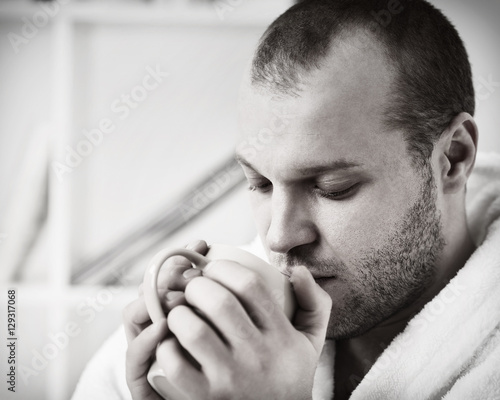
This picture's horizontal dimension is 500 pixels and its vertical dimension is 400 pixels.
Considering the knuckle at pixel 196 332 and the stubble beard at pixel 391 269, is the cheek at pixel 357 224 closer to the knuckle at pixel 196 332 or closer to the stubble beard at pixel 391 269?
the stubble beard at pixel 391 269

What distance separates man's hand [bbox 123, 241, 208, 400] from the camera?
0.60 m

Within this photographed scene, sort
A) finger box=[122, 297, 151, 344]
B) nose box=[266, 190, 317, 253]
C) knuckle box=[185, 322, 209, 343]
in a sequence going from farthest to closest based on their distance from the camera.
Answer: nose box=[266, 190, 317, 253] < finger box=[122, 297, 151, 344] < knuckle box=[185, 322, 209, 343]

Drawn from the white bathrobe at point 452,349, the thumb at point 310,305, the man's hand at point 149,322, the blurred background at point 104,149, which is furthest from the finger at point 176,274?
the blurred background at point 104,149

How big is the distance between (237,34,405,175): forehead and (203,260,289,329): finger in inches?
10.6

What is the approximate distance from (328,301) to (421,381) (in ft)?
0.81

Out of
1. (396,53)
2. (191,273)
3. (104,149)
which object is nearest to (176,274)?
(191,273)

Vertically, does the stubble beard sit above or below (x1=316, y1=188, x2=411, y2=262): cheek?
below

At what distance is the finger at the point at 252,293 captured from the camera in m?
0.57

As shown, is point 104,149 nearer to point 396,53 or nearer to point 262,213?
point 262,213

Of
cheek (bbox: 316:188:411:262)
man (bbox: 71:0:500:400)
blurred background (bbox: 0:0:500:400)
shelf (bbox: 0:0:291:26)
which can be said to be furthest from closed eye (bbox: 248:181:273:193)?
shelf (bbox: 0:0:291:26)

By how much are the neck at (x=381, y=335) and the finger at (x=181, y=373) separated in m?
0.49

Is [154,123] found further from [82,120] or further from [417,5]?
[417,5]

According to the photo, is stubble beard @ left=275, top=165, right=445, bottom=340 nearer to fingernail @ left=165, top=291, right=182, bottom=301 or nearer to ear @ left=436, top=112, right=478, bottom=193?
ear @ left=436, top=112, right=478, bottom=193

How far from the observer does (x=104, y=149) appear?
1431mm
